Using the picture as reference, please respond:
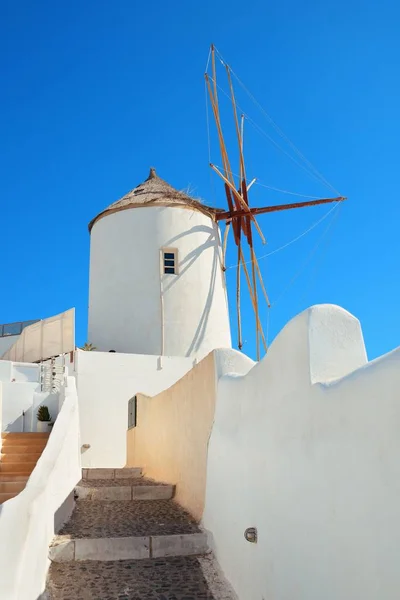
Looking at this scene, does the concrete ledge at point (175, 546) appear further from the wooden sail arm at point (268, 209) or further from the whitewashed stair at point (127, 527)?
the wooden sail arm at point (268, 209)

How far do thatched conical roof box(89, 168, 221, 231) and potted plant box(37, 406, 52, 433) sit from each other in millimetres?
7868

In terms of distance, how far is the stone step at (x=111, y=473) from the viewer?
32.2 ft

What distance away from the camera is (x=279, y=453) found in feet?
13.7

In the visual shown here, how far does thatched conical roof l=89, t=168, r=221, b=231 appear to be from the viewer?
58.3 feet

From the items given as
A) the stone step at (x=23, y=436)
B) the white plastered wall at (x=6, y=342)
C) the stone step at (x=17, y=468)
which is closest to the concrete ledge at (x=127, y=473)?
the stone step at (x=23, y=436)

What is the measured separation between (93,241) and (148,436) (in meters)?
8.85

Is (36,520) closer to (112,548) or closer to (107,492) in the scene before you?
(112,548)

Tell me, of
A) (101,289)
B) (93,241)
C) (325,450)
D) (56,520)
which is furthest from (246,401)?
(93,241)

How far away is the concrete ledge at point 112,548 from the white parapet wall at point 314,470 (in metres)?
0.70

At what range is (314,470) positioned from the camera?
352 centimetres

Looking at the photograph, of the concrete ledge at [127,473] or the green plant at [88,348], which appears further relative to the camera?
the green plant at [88,348]

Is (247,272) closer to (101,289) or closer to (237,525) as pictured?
(101,289)

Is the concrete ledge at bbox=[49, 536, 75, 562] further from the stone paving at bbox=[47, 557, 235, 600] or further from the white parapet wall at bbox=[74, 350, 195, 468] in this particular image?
the white parapet wall at bbox=[74, 350, 195, 468]

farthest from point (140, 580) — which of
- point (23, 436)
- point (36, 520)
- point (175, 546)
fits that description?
point (23, 436)
